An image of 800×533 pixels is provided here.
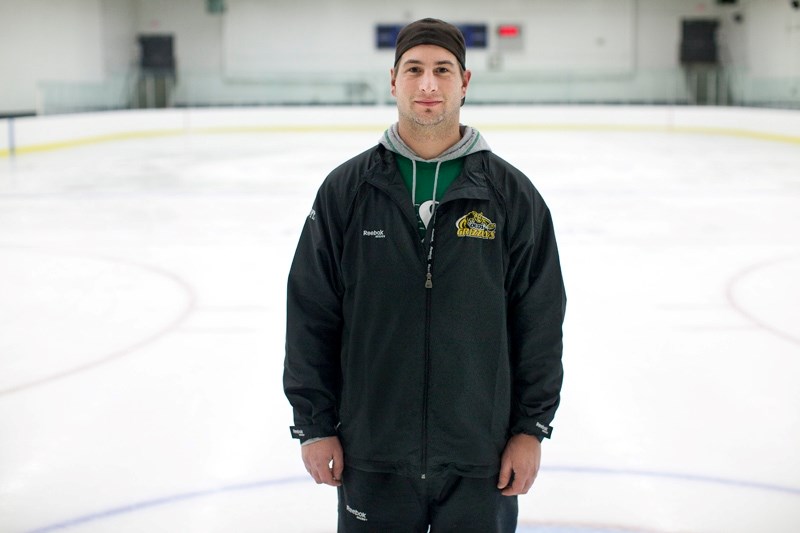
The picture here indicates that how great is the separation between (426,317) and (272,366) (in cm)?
254

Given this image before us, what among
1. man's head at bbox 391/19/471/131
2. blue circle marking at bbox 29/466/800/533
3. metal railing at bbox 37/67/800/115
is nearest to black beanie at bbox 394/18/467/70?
man's head at bbox 391/19/471/131

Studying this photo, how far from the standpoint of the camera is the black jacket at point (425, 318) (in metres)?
1.63

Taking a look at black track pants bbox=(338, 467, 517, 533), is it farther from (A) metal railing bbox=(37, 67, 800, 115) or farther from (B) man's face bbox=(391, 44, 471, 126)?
(A) metal railing bbox=(37, 67, 800, 115)

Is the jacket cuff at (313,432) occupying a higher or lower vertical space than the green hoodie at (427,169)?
lower

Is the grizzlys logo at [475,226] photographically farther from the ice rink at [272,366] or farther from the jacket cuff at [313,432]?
the ice rink at [272,366]

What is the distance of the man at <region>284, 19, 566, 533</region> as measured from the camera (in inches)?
64.1

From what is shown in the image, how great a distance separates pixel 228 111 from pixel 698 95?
10.4 metres

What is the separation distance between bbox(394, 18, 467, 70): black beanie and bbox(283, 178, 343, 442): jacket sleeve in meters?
0.30

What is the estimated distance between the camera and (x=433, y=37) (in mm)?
1643

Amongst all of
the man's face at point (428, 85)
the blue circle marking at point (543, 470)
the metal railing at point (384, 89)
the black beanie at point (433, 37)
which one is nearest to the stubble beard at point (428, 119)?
the man's face at point (428, 85)

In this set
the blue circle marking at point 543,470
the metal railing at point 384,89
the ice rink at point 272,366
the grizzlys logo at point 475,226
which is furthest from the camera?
the metal railing at point 384,89

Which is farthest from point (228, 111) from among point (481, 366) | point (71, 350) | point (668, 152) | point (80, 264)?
point (481, 366)

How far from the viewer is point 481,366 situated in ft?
5.50

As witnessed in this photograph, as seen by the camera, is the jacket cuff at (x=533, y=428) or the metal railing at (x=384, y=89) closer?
the jacket cuff at (x=533, y=428)
